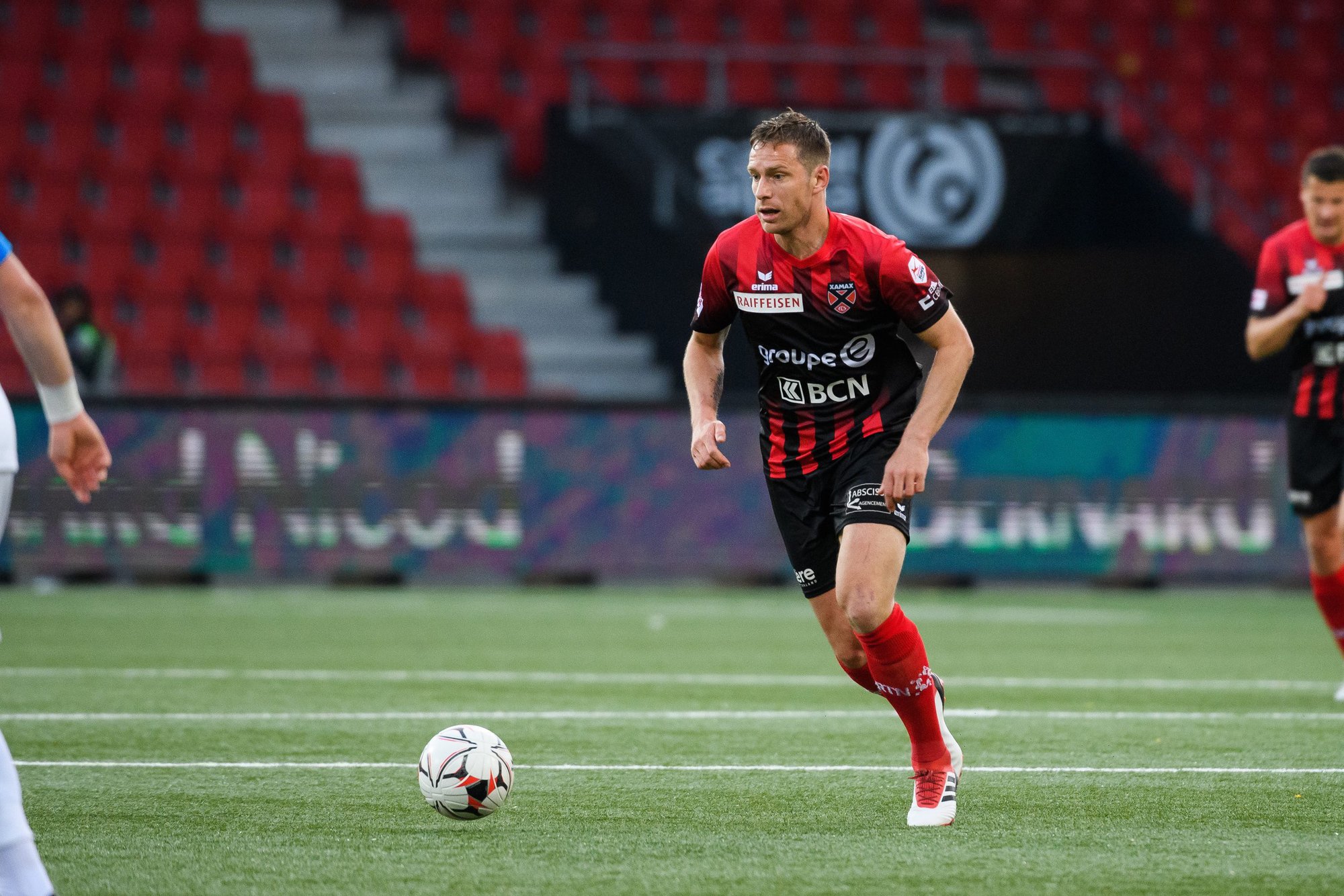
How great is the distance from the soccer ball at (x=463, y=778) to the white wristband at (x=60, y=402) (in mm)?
1649

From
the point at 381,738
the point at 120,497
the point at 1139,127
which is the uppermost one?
the point at 1139,127

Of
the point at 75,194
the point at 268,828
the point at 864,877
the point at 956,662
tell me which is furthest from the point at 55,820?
the point at 75,194

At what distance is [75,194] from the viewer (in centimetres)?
1716

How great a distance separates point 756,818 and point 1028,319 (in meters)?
11.6

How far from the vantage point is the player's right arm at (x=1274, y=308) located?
7.42m

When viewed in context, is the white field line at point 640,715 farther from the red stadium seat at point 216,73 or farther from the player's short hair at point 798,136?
the red stadium seat at point 216,73

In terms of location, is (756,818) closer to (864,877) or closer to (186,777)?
(864,877)

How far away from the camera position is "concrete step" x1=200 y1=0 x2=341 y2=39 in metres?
19.0

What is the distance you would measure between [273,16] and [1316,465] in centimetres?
1427

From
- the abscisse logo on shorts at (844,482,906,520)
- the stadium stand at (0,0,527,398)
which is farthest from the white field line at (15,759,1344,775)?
the stadium stand at (0,0,527,398)

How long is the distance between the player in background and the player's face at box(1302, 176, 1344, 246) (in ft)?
18.1

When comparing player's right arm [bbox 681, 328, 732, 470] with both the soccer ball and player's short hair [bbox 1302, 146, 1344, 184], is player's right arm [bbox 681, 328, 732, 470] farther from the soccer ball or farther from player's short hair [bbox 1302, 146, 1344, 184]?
player's short hair [bbox 1302, 146, 1344, 184]

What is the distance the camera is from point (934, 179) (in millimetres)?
16875

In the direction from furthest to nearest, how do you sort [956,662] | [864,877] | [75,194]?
[75,194]
[956,662]
[864,877]
